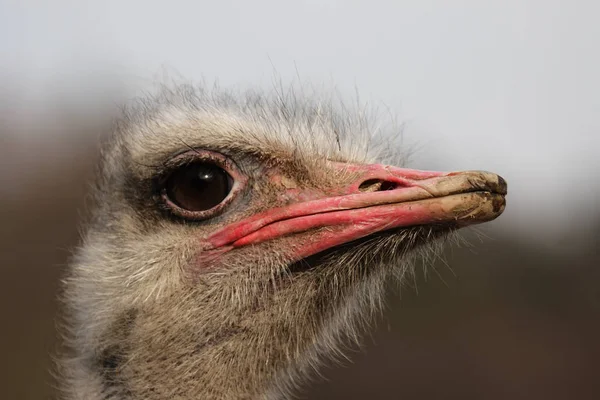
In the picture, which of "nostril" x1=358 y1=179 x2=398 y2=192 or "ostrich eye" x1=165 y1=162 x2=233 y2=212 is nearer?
"nostril" x1=358 y1=179 x2=398 y2=192

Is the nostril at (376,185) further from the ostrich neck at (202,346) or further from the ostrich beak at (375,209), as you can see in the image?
the ostrich neck at (202,346)

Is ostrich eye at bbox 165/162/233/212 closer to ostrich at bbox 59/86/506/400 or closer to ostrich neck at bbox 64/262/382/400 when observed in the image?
ostrich at bbox 59/86/506/400

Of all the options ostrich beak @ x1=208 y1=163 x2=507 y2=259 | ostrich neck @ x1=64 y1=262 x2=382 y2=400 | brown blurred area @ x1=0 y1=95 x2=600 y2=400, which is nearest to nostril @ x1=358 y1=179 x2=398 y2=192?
ostrich beak @ x1=208 y1=163 x2=507 y2=259

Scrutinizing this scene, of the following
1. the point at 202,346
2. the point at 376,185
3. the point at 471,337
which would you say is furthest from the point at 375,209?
the point at 471,337

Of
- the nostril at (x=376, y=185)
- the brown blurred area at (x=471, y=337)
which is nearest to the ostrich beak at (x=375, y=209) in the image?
the nostril at (x=376, y=185)

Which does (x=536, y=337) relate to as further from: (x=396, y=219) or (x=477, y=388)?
(x=396, y=219)

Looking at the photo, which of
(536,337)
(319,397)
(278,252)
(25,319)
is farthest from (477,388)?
(278,252)
